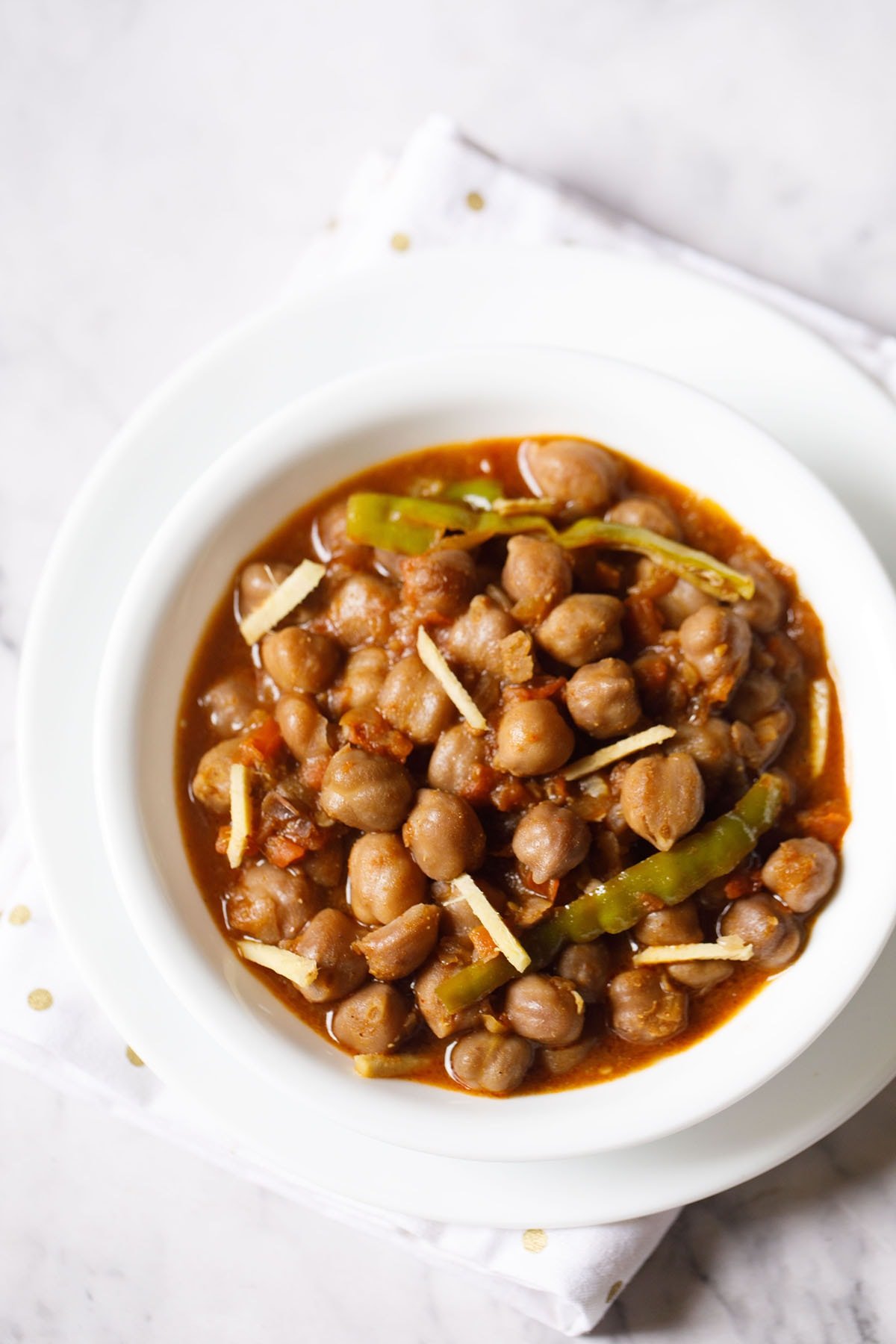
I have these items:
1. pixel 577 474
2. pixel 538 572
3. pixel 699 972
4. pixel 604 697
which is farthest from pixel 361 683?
pixel 699 972

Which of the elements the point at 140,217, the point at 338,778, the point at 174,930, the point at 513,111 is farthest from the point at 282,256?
the point at 174,930

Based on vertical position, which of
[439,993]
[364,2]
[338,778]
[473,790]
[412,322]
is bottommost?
[439,993]

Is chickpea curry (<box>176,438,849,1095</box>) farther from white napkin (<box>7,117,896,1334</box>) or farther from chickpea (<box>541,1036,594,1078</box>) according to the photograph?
white napkin (<box>7,117,896,1334</box>)

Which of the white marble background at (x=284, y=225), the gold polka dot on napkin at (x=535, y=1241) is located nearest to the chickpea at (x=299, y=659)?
the white marble background at (x=284, y=225)

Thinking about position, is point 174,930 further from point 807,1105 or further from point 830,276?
point 830,276

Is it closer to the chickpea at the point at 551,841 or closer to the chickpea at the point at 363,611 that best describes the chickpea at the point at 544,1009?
the chickpea at the point at 551,841
